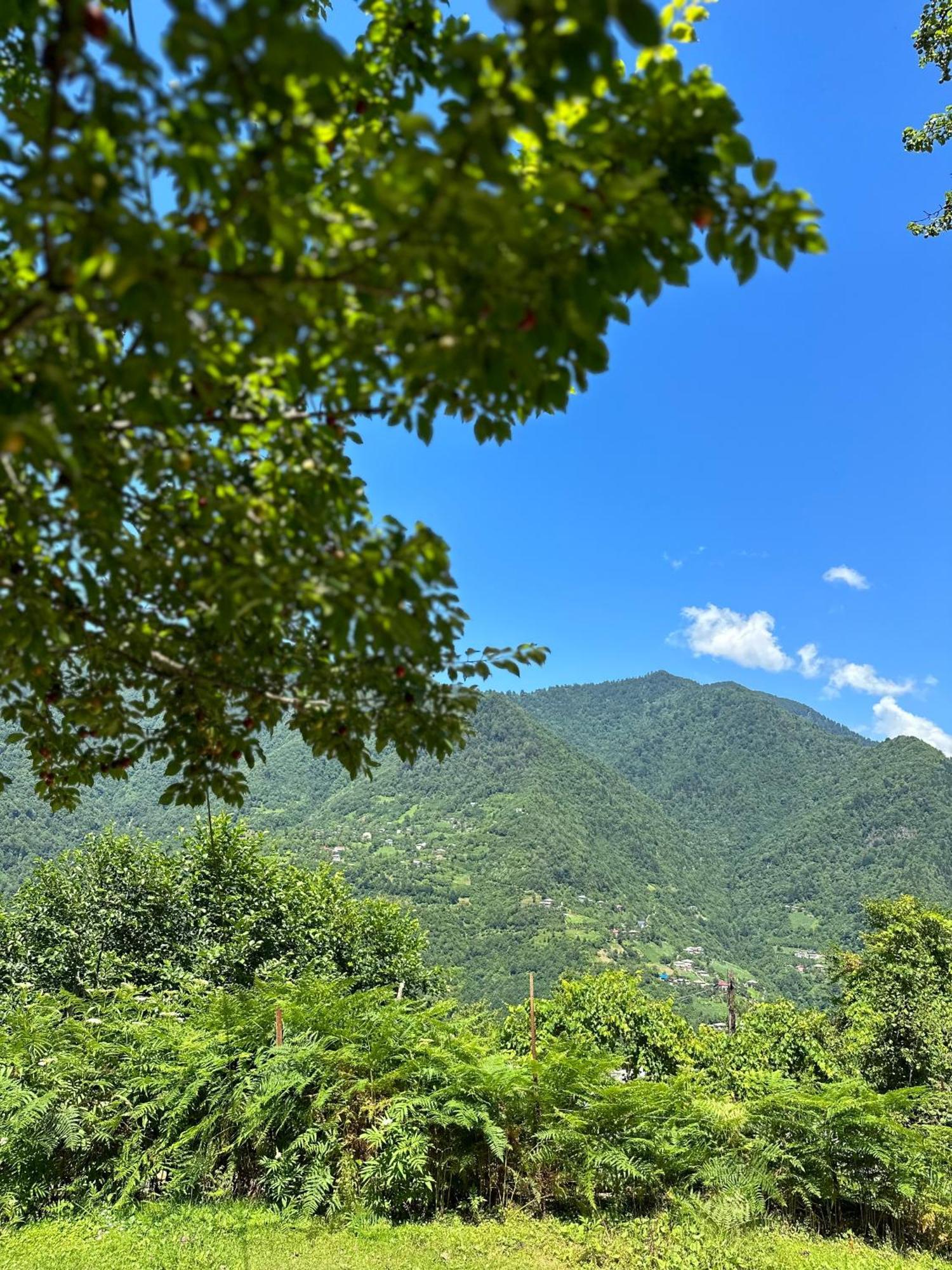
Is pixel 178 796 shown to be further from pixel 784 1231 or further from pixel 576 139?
pixel 784 1231

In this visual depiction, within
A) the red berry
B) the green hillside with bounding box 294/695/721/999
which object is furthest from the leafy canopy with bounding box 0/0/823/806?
the green hillside with bounding box 294/695/721/999

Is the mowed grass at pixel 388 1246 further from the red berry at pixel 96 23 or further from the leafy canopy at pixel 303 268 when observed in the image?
the red berry at pixel 96 23

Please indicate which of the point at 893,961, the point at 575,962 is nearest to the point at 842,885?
the point at 575,962

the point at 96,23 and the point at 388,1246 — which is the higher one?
the point at 96,23

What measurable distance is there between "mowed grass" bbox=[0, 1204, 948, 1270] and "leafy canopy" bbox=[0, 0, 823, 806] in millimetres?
5350

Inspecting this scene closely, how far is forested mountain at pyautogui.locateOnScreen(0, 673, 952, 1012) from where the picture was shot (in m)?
92.4

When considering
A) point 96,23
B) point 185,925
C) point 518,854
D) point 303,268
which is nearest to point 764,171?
point 303,268

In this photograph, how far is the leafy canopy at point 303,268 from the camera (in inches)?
47.0

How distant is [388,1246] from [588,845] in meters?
135

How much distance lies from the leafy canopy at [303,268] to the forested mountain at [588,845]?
67940 millimetres

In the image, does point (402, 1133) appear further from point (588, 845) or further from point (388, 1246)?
point (588, 845)

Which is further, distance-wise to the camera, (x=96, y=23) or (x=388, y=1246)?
(x=388, y=1246)

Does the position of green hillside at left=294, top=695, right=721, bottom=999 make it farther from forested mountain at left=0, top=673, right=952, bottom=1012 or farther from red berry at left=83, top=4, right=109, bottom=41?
red berry at left=83, top=4, right=109, bottom=41

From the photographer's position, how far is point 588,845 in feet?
437
